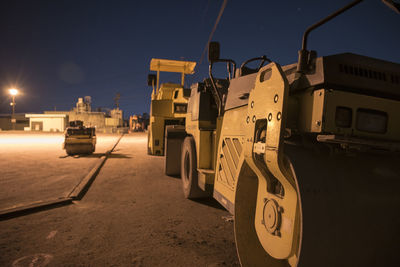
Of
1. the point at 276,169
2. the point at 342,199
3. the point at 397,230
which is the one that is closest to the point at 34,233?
the point at 276,169

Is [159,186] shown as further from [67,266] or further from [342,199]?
[342,199]

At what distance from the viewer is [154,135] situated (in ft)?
24.6

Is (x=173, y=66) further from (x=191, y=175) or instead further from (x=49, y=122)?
(x=49, y=122)

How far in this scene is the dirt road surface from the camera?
89.3 inches

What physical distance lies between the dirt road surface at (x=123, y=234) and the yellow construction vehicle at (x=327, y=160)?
0.85 m

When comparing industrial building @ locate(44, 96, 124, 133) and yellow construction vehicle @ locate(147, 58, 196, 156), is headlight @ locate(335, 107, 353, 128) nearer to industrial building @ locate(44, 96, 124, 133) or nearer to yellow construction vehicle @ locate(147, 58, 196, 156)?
yellow construction vehicle @ locate(147, 58, 196, 156)

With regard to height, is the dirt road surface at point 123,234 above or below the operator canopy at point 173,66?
below

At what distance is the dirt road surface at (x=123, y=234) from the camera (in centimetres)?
227

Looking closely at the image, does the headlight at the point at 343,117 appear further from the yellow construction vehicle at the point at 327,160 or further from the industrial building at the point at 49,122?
the industrial building at the point at 49,122

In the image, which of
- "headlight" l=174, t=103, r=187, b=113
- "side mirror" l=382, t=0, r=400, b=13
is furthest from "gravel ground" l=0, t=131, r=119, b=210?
"side mirror" l=382, t=0, r=400, b=13

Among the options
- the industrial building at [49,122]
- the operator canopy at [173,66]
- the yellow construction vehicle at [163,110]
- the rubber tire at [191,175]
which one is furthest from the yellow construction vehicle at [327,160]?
the industrial building at [49,122]

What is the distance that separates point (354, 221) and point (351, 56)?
3.27ft

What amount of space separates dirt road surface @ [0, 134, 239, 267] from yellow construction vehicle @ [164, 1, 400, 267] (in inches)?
33.5

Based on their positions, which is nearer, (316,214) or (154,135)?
(316,214)
